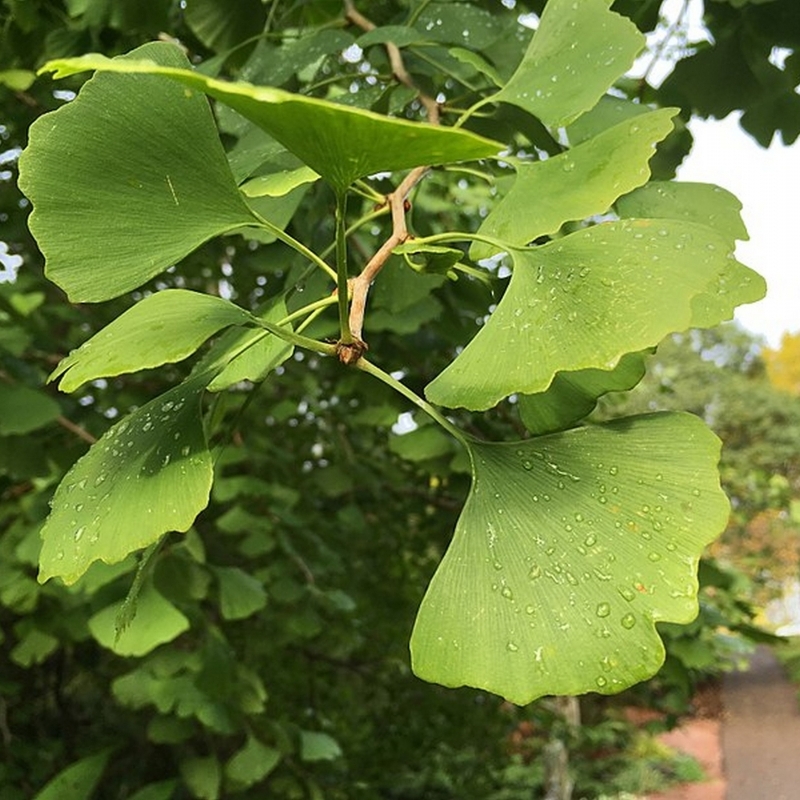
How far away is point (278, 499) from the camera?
1102mm

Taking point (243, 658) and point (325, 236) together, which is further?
point (243, 658)

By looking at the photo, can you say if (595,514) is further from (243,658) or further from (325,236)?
(243,658)

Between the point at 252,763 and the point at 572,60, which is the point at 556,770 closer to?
the point at 252,763

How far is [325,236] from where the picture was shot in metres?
0.77

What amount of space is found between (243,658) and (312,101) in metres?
1.11

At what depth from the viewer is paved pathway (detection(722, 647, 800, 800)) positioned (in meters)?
3.80

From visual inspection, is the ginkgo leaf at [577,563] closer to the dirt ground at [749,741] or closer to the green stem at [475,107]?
the green stem at [475,107]

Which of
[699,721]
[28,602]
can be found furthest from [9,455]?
[699,721]

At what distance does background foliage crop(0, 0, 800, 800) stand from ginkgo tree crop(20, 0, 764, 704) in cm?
5

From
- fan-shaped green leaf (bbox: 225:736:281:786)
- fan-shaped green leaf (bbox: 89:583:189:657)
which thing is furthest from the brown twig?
fan-shaped green leaf (bbox: 225:736:281:786)

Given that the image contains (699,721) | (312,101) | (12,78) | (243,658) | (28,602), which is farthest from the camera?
(699,721)

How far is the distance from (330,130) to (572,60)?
18 cm

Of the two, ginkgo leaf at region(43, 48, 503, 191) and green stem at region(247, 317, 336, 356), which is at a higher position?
ginkgo leaf at region(43, 48, 503, 191)

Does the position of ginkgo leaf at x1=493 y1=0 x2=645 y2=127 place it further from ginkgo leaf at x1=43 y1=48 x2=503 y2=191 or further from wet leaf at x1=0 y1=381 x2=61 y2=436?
wet leaf at x1=0 y1=381 x2=61 y2=436
